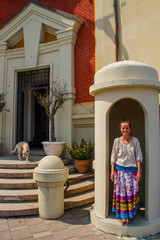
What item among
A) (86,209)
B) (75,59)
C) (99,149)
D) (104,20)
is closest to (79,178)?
(86,209)

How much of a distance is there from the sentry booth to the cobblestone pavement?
0.19m

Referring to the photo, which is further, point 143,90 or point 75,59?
point 75,59

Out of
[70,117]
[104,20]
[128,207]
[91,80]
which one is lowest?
[128,207]

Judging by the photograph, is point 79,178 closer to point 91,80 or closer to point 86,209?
point 86,209

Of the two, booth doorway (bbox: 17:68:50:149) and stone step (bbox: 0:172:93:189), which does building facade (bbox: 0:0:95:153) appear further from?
stone step (bbox: 0:172:93:189)

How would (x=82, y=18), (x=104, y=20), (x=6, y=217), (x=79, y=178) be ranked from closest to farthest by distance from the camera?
(x=6, y=217), (x=79, y=178), (x=104, y=20), (x=82, y=18)

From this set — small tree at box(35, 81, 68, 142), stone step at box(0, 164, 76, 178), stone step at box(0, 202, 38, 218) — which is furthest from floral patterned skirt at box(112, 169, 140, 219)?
small tree at box(35, 81, 68, 142)

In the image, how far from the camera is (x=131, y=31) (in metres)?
6.46

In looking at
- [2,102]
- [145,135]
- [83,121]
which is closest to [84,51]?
[83,121]

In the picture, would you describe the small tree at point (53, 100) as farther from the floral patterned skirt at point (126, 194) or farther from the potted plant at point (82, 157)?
the floral patterned skirt at point (126, 194)

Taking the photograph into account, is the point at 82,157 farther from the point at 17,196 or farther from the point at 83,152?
the point at 17,196

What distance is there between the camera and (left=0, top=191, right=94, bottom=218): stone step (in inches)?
177

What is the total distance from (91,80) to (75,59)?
1121 mm

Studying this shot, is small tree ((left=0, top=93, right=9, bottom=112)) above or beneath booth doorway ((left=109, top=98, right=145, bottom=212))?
above
